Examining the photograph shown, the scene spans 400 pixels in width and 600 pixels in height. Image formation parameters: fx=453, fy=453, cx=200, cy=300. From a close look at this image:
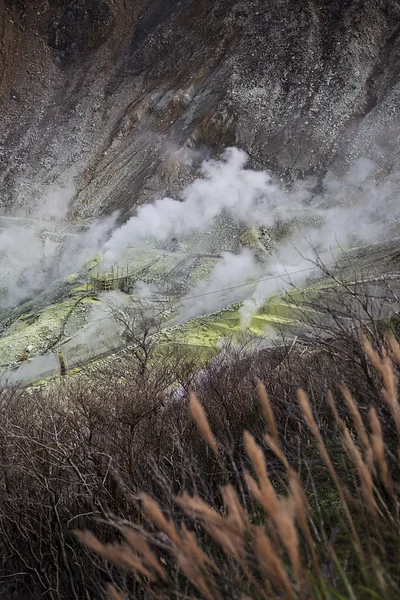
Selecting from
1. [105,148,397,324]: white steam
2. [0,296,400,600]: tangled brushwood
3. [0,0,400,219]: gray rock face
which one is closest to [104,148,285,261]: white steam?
[105,148,397,324]: white steam

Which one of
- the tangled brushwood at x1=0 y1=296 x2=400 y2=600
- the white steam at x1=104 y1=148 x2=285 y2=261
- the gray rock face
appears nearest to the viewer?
the tangled brushwood at x1=0 y1=296 x2=400 y2=600

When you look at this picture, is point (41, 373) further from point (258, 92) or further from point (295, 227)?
point (258, 92)

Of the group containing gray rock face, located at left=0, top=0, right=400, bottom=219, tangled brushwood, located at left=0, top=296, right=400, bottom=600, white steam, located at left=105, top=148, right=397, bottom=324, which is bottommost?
tangled brushwood, located at left=0, top=296, right=400, bottom=600

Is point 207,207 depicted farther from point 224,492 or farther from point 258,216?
point 224,492

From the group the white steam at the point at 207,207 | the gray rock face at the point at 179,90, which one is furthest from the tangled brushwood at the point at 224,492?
the gray rock face at the point at 179,90

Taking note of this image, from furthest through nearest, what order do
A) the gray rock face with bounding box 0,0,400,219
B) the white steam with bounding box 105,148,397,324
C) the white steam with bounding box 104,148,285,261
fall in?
the gray rock face with bounding box 0,0,400,219, the white steam with bounding box 104,148,285,261, the white steam with bounding box 105,148,397,324

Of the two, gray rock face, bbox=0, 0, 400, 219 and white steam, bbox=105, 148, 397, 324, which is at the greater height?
gray rock face, bbox=0, 0, 400, 219

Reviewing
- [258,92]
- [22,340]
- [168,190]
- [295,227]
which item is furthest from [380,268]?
[258,92]

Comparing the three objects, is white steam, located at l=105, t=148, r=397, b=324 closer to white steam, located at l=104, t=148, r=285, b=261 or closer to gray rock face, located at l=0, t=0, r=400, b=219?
white steam, located at l=104, t=148, r=285, b=261

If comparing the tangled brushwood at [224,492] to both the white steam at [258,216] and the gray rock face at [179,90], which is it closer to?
the white steam at [258,216]
